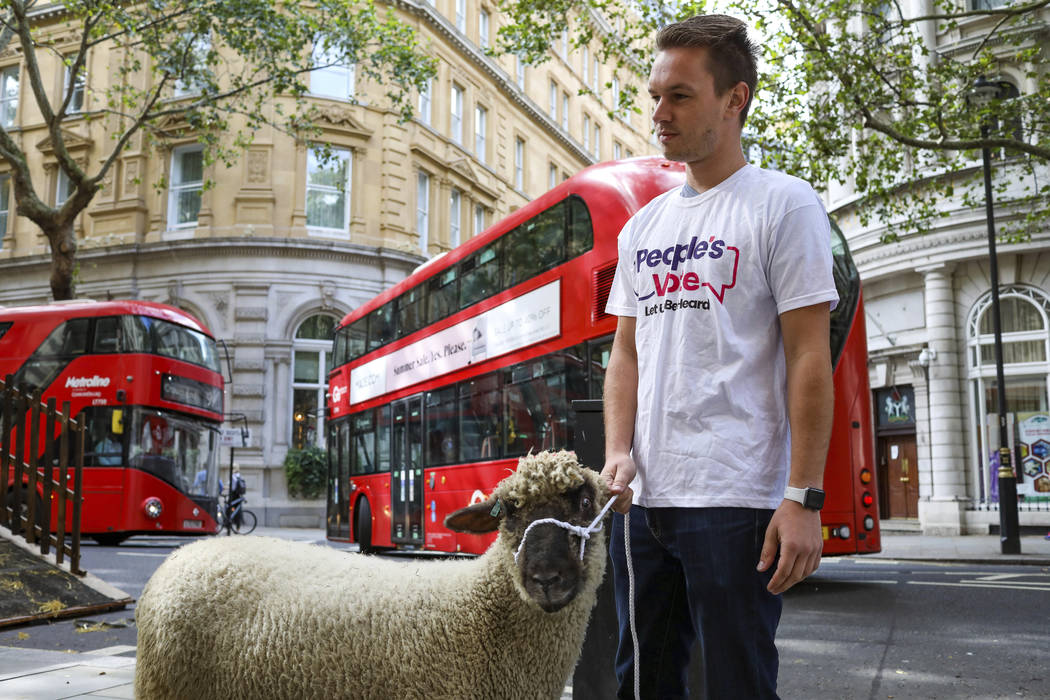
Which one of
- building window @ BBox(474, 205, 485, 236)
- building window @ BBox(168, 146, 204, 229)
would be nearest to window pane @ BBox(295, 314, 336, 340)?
building window @ BBox(168, 146, 204, 229)

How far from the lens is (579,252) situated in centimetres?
912

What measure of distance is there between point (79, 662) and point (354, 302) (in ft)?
68.7

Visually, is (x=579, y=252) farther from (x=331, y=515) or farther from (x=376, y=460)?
(x=331, y=515)

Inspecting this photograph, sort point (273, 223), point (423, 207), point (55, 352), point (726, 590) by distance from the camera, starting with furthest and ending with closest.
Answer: point (423, 207) → point (273, 223) → point (55, 352) → point (726, 590)

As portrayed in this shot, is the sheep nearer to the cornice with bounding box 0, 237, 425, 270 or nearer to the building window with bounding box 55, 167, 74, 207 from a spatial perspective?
the cornice with bounding box 0, 237, 425, 270

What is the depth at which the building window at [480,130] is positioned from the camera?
3216 cm

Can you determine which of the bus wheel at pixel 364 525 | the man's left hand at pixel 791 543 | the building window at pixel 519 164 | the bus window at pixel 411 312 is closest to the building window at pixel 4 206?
the building window at pixel 519 164

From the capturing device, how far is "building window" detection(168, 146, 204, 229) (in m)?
26.4

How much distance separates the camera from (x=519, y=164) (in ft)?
116

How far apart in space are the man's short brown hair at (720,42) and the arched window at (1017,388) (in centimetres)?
1885

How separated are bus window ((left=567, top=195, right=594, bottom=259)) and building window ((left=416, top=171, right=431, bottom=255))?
1926 cm

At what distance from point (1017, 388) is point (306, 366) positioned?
17871mm

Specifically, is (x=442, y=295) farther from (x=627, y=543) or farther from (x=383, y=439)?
(x=627, y=543)

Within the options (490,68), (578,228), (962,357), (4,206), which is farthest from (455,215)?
(578,228)
